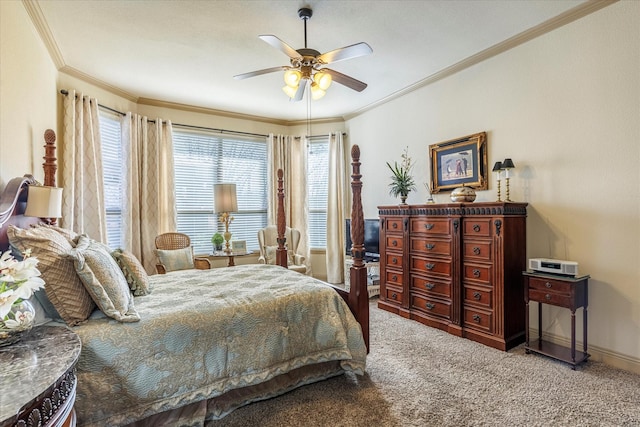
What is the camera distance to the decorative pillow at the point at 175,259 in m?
4.25

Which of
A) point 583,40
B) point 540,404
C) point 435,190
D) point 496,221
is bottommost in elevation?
point 540,404

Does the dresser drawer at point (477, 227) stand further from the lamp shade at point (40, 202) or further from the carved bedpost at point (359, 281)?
the lamp shade at point (40, 202)

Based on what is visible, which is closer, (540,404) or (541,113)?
(540,404)

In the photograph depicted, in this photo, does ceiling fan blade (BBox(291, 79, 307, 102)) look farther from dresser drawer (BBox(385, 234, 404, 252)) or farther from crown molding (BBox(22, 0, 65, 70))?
crown molding (BBox(22, 0, 65, 70))

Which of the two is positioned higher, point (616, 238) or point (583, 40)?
point (583, 40)

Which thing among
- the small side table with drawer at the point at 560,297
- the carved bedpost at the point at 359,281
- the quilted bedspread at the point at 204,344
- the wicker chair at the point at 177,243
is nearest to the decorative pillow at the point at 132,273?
the quilted bedspread at the point at 204,344

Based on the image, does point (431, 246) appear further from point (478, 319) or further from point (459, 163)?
point (459, 163)

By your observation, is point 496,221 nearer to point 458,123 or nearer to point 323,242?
point 458,123

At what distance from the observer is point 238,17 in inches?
108

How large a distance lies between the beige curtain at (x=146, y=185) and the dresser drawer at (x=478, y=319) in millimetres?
4087

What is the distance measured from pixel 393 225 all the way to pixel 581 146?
1994mm

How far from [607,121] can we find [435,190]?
1762mm

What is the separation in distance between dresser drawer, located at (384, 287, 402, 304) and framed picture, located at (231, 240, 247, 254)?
2385mm

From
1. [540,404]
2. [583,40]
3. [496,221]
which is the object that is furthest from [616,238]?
[583,40]
